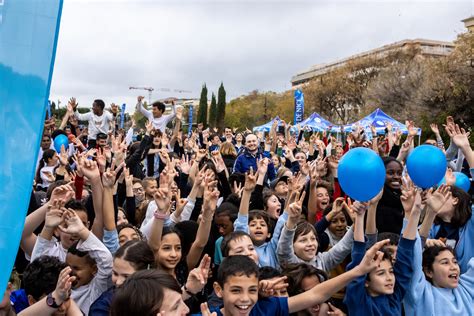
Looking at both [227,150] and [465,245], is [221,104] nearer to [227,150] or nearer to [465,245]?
[227,150]

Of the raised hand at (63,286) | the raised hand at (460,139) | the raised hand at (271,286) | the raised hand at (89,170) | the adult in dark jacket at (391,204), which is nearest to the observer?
the raised hand at (63,286)

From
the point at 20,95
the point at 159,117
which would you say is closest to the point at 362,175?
the point at 20,95

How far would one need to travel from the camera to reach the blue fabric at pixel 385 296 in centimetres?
289

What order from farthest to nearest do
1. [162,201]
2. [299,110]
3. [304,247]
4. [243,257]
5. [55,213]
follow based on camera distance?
1. [299,110]
2. [304,247]
3. [162,201]
4. [55,213]
5. [243,257]

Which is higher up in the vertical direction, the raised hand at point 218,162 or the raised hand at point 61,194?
the raised hand at point 218,162

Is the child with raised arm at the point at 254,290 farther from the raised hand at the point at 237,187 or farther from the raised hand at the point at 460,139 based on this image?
the raised hand at the point at 237,187

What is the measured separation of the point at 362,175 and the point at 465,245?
4.19 feet

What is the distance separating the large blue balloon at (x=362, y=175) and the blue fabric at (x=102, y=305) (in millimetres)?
1728

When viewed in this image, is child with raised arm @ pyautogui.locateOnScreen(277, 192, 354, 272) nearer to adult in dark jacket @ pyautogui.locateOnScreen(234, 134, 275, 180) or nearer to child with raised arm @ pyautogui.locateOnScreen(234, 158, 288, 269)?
child with raised arm @ pyautogui.locateOnScreen(234, 158, 288, 269)

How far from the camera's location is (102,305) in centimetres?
276

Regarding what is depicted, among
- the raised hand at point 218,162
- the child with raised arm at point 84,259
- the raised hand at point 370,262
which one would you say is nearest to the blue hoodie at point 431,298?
the raised hand at point 370,262

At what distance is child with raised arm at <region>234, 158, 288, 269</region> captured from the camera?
379cm

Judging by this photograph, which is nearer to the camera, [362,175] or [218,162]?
[362,175]

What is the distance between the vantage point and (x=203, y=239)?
3.70 meters
